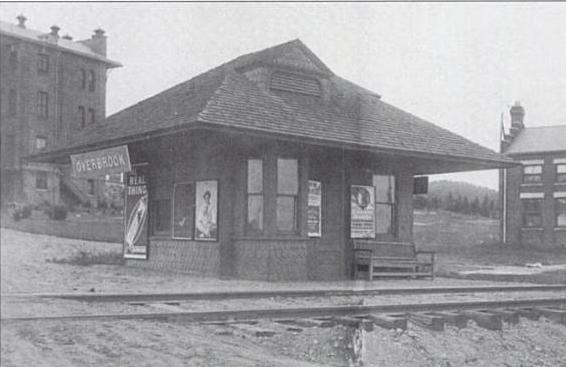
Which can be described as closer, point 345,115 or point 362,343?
point 362,343

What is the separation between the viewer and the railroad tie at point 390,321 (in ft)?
25.9

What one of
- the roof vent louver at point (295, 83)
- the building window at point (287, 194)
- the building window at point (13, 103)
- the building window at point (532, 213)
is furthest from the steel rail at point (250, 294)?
the roof vent louver at point (295, 83)

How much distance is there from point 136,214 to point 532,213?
9793 millimetres

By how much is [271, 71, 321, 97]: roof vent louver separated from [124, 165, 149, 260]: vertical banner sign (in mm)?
3765

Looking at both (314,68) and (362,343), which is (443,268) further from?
(362,343)

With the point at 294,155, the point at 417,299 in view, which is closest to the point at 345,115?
the point at 294,155

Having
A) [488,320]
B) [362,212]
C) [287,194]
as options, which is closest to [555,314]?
[488,320]

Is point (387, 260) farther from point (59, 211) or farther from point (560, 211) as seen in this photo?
point (59, 211)

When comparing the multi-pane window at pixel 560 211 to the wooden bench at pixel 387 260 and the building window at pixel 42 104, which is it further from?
the building window at pixel 42 104

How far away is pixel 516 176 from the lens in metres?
14.7

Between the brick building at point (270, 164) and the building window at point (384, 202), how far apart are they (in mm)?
24

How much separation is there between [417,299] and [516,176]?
15.5 feet

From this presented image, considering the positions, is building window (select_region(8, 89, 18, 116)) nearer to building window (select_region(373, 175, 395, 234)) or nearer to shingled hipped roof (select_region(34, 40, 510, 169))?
shingled hipped roof (select_region(34, 40, 510, 169))

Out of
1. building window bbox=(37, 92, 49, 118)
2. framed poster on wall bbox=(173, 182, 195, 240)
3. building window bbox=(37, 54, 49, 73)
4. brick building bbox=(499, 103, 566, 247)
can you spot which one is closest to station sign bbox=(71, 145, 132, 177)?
framed poster on wall bbox=(173, 182, 195, 240)
